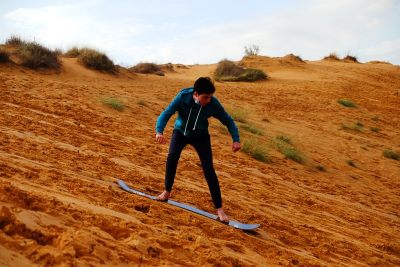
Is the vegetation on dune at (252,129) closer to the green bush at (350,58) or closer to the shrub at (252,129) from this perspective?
the shrub at (252,129)

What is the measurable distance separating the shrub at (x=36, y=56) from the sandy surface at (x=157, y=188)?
0.57 metres

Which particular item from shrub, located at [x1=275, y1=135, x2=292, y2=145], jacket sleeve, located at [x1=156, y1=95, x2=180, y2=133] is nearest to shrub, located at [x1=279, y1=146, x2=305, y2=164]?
shrub, located at [x1=275, y1=135, x2=292, y2=145]

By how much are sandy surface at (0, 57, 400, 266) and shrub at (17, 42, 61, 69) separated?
57cm

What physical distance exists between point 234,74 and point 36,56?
39.8 feet

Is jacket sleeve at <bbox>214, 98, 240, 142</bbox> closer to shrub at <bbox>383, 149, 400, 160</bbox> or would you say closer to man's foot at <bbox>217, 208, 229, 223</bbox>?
man's foot at <bbox>217, 208, 229, 223</bbox>

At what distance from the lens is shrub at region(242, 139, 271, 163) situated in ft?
31.1

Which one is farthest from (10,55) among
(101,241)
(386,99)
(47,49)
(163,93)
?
(386,99)

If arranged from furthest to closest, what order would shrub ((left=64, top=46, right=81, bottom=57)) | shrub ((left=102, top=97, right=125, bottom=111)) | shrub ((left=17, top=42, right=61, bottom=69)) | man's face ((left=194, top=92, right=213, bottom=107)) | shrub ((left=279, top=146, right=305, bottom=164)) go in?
shrub ((left=64, top=46, right=81, bottom=57))
shrub ((left=17, top=42, right=61, bottom=69))
shrub ((left=102, top=97, right=125, bottom=111))
shrub ((left=279, top=146, right=305, bottom=164))
man's face ((left=194, top=92, right=213, bottom=107))

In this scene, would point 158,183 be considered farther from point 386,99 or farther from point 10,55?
point 386,99

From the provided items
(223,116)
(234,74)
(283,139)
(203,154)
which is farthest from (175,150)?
(234,74)

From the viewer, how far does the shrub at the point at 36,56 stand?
14273 millimetres

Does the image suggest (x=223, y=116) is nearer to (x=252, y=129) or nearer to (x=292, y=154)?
(x=292, y=154)

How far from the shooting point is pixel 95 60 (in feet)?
56.2

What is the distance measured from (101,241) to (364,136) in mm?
13472
